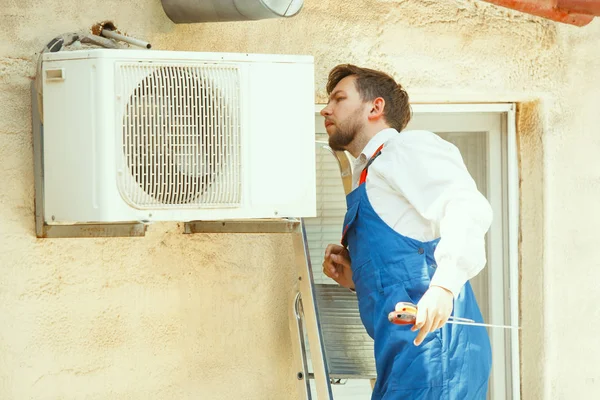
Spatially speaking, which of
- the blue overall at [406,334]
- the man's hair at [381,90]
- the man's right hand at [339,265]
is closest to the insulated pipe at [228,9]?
the man's hair at [381,90]

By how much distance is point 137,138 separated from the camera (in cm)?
286

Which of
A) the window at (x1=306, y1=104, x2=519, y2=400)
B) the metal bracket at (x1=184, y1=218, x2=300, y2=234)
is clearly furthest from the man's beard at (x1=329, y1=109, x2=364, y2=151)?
the window at (x1=306, y1=104, x2=519, y2=400)

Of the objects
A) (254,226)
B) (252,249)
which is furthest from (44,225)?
(252,249)

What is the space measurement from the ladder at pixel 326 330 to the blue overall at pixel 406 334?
0.91 feet

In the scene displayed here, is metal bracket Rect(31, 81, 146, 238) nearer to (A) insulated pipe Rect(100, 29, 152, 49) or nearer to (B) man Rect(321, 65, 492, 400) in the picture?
(A) insulated pipe Rect(100, 29, 152, 49)

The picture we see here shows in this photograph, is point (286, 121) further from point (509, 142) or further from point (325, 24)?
point (509, 142)

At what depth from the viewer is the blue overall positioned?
3105 mm

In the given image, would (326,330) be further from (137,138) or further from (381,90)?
(137,138)

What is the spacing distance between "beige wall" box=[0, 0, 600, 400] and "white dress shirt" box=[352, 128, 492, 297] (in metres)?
0.77

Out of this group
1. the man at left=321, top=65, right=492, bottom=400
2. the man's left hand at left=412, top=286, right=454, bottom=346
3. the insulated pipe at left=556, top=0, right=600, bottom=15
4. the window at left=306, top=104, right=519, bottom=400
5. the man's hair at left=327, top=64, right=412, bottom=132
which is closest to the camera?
the man's left hand at left=412, top=286, right=454, bottom=346

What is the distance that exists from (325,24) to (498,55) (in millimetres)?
777

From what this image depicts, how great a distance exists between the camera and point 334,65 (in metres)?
3.95

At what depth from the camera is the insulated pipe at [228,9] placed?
3.17m

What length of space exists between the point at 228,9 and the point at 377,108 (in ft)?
2.00
